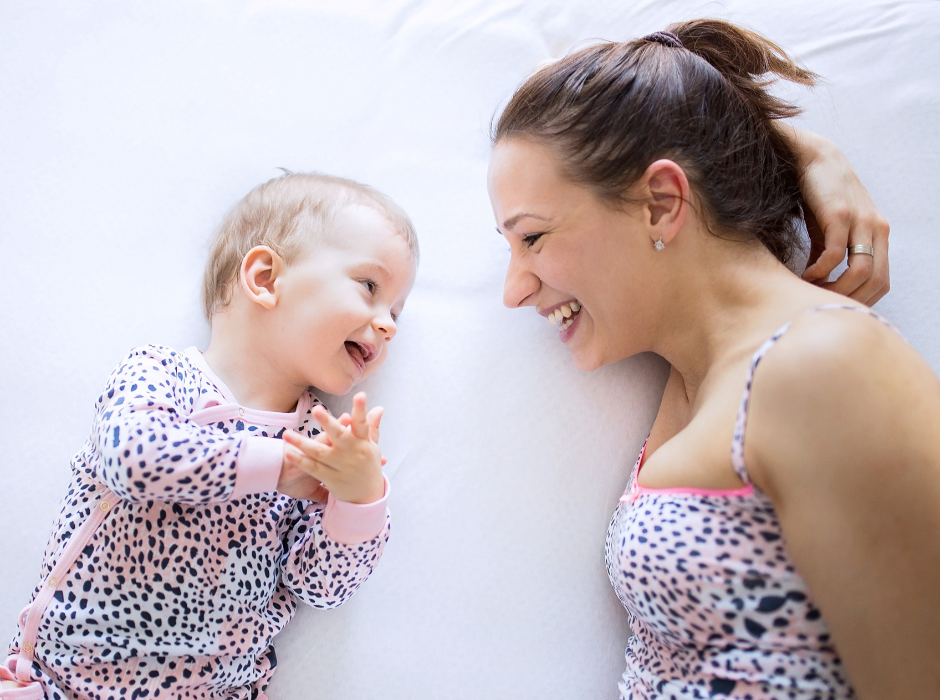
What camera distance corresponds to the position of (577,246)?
1.14 m

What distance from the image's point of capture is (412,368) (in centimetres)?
144

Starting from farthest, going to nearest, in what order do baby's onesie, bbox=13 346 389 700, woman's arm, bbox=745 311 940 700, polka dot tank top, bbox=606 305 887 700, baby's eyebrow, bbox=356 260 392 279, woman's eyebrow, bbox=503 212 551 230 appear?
1. baby's eyebrow, bbox=356 260 392 279
2. woman's eyebrow, bbox=503 212 551 230
3. baby's onesie, bbox=13 346 389 700
4. polka dot tank top, bbox=606 305 887 700
5. woman's arm, bbox=745 311 940 700

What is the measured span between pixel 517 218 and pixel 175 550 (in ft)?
2.76

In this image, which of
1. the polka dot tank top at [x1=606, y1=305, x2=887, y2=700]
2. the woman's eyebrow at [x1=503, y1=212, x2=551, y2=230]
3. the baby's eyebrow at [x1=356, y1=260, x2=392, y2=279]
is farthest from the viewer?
the baby's eyebrow at [x1=356, y1=260, x2=392, y2=279]

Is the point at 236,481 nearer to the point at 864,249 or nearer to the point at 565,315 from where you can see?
the point at 565,315

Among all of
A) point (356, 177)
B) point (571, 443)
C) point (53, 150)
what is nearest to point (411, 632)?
point (571, 443)

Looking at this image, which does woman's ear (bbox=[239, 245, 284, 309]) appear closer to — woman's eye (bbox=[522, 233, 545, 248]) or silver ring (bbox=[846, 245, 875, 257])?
woman's eye (bbox=[522, 233, 545, 248])

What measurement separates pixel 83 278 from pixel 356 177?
25.2 inches

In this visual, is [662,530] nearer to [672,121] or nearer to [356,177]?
[672,121]

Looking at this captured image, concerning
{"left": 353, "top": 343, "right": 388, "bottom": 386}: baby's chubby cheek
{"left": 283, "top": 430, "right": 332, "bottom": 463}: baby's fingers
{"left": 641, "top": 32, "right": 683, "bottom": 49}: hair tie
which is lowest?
{"left": 283, "top": 430, "right": 332, "bottom": 463}: baby's fingers

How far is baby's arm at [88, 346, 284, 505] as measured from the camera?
1.01 metres

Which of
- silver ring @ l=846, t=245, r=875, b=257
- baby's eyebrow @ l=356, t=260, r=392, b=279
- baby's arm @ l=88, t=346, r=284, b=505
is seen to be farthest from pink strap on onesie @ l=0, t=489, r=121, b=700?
silver ring @ l=846, t=245, r=875, b=257

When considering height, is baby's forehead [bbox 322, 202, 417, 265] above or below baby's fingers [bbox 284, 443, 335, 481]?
above

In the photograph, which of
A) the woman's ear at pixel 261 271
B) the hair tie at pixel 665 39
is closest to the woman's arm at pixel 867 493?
the hair tie at pixel 665 39
